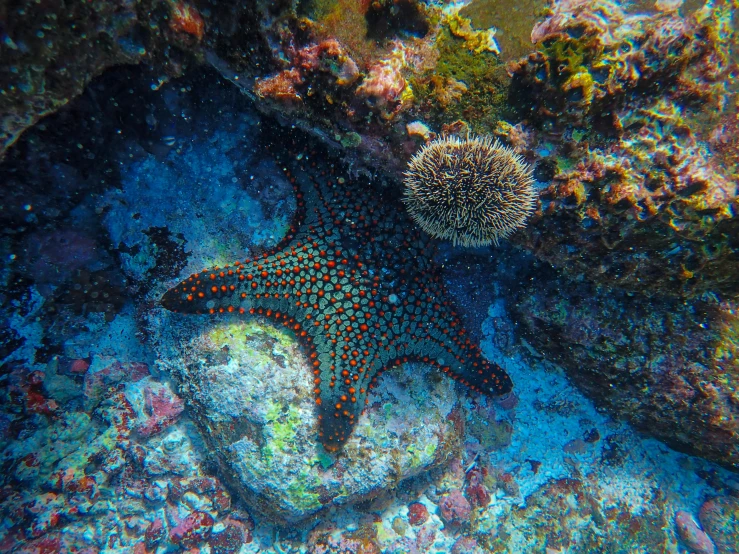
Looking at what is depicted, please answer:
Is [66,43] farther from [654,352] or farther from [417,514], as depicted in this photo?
[417,514]

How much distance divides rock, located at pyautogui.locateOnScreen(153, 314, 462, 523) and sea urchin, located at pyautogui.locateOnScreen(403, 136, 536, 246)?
2.81 m

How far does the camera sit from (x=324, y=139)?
4605mm

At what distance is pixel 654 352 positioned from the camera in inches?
213

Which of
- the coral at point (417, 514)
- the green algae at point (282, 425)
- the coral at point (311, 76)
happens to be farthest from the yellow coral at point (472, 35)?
the coral at point (417, 514)

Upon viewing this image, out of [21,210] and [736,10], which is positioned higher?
[21,210]

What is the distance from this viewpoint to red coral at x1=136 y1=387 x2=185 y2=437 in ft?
20.8

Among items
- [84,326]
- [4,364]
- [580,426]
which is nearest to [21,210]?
[84,326]

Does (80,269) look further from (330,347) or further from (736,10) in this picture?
(736,10)

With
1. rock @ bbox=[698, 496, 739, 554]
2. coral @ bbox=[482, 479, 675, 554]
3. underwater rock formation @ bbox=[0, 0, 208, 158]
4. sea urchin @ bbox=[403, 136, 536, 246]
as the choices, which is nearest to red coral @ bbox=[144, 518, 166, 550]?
coral @ bbox=[482, 479, 675, 554]

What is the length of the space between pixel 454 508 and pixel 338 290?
5130mm

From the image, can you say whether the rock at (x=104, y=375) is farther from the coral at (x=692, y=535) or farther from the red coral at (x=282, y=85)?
the coral at (x=692, y=535)

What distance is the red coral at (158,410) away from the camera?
20.8ft

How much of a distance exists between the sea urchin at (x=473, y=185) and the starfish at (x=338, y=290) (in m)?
1.18

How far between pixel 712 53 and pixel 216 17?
4.93m
